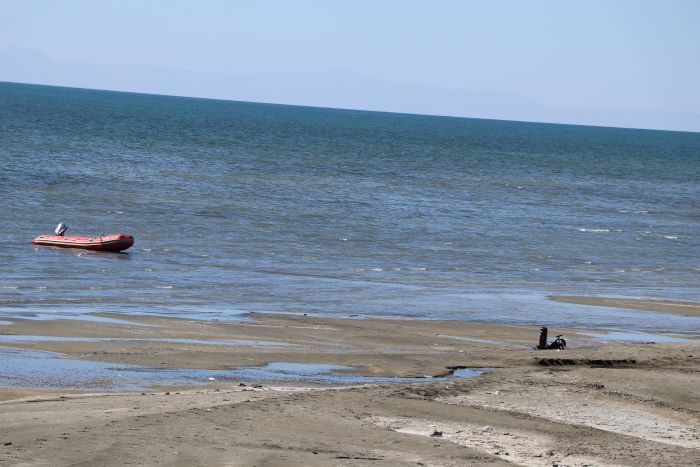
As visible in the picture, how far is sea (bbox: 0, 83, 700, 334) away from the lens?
92.4 ft

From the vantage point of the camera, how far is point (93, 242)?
1469 inches

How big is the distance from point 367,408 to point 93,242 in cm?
2397

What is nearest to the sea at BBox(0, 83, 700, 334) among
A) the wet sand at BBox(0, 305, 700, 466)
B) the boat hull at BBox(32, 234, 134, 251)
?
the boat hull at BBox(32, 234, 134, 251)

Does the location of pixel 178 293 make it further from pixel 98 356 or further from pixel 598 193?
pixel 598 193

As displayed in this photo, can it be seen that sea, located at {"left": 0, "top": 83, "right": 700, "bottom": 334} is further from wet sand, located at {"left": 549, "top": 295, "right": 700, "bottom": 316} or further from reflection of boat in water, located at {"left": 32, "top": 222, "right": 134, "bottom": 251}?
wet sand, located at {"left": 549, "top": 295, "right": 700, "bottom": 316}

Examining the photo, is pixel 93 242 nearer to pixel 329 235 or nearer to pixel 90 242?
pixel 90 242

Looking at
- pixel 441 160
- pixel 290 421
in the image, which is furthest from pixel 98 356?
pixel 441 160

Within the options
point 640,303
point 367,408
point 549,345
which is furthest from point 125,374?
point 640,303

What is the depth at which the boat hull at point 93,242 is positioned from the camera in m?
36.7

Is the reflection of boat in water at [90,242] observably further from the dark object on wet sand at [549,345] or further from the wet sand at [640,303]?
the dark object on wet sand at [549,345]

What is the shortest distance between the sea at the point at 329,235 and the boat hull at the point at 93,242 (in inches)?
18.8

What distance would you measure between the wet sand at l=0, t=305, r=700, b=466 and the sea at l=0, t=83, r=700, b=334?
4370mm

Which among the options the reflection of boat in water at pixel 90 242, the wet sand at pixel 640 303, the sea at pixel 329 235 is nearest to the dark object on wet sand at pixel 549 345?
the sea at pixel 329 235

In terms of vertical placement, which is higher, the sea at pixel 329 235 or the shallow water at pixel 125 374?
the sea at pixel 329 235
